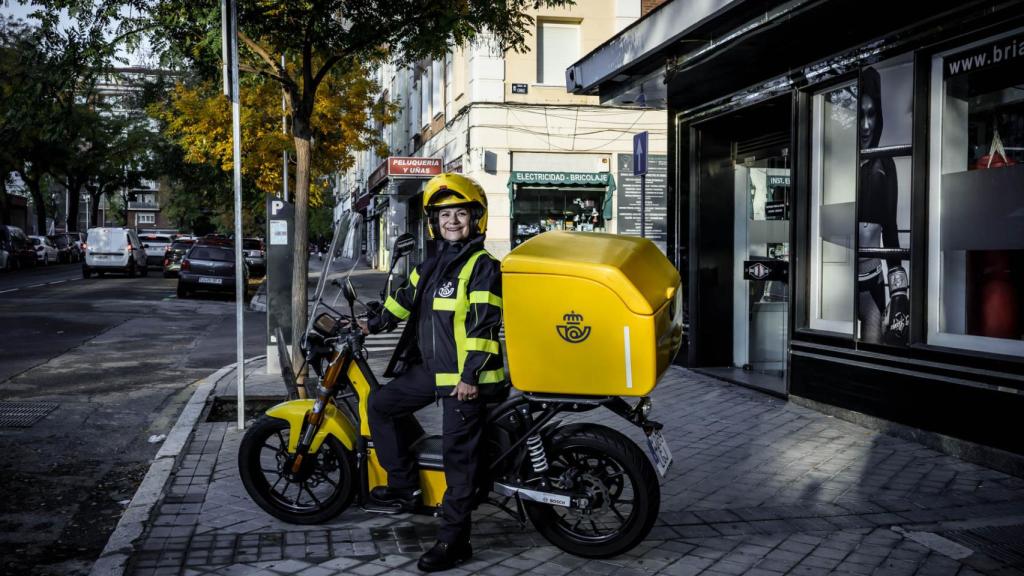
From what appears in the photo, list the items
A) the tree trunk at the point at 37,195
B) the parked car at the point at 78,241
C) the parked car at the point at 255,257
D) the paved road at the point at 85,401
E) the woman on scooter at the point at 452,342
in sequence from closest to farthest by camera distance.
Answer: the woman on scooter at the point at 452,342, the paved road at the point at 85,401, the parked car at the point at 255,257, the tree trunk at the point at 37,195, the parked car at the point at 78,241

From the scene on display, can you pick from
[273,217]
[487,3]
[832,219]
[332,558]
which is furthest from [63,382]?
[832,219]

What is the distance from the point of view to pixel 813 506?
5152 mm

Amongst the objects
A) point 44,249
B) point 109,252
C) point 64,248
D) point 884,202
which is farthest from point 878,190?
Answer: point 64,248

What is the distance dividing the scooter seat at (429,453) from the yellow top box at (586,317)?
64cm

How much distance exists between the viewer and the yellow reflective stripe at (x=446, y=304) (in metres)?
4.14

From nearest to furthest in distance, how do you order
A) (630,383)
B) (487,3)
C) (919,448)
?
(630,383) → (919,448) → (487,3)

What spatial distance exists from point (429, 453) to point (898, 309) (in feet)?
13.4

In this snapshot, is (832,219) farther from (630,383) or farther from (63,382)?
(63,382)

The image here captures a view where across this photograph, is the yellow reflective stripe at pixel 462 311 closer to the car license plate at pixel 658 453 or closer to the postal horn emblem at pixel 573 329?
the postal horn emblem at pixel 573 329

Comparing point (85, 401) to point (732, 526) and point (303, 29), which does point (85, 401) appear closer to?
point (303, 29)

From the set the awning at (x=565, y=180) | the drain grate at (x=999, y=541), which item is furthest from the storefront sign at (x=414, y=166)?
the drain grate at (x=999, y=541)

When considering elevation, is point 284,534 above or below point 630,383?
below

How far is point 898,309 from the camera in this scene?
270 inches

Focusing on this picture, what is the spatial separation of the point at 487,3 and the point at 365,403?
6.09 meters
